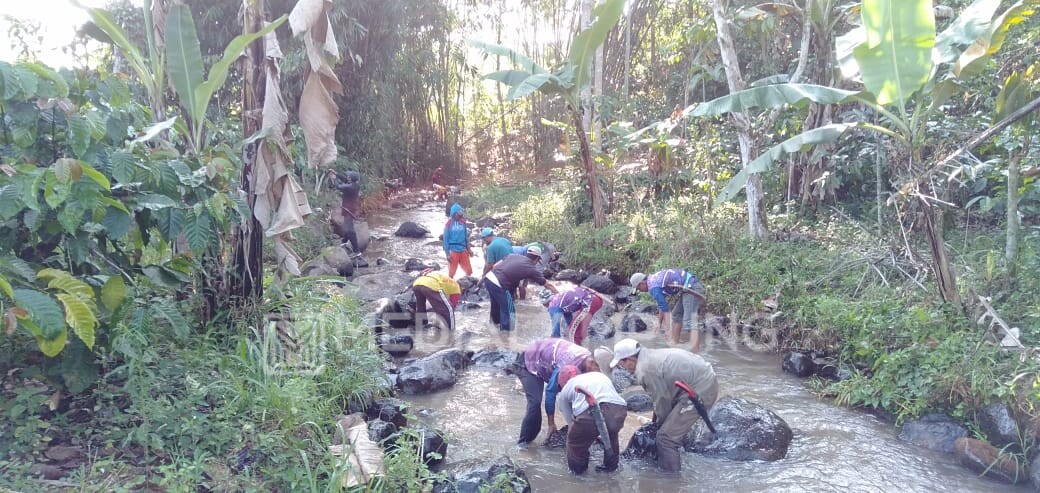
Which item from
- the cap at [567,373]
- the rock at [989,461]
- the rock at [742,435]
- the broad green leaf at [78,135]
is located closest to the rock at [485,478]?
the cap at [567,373]

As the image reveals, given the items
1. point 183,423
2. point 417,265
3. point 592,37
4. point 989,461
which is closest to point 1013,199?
point 989,461

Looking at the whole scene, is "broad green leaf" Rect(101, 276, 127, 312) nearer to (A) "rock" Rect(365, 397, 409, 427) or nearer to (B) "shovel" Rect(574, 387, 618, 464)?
(A) "rock" Rect(365, 397, 409, 427)

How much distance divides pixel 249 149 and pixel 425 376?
3.09m

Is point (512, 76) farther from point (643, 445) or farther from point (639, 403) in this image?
point (643, 445)

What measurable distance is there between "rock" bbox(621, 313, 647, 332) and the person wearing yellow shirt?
2500mm

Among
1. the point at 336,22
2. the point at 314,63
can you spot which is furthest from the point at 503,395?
the point at 336,22

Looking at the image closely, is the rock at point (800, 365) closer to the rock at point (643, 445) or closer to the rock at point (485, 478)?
the rock at point (643, 445)

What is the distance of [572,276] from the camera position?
12062mm

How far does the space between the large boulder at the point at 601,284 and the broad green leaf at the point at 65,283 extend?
27.4 feet

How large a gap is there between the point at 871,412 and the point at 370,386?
494cm

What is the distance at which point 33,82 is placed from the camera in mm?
4051

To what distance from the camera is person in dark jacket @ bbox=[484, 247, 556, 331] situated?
9.01 metres

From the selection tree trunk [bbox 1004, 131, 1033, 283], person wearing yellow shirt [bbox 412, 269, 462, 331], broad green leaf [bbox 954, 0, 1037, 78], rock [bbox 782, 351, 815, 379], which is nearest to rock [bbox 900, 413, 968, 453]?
rock [bbox 782, 351, 815, 379]

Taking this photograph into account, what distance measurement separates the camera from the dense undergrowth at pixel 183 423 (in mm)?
4137
